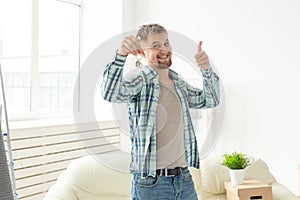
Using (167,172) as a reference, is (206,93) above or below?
above

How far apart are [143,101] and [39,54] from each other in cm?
219

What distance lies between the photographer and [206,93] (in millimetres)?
1283

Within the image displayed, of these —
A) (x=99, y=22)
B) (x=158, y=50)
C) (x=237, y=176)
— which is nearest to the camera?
(x=158, y=50)

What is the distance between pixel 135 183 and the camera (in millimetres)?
1190

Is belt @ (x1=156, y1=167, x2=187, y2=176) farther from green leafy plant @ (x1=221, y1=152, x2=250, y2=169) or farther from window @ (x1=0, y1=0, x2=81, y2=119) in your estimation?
window @ (x1=0, y1=0, x2=81, y2=119)

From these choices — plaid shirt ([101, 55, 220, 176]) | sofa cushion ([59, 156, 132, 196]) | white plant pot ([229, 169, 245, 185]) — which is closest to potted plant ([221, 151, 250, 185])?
white plant pot ([229, 169, 245, 185])

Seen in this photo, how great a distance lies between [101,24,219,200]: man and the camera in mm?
1150

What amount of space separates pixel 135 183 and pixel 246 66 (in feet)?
6.97

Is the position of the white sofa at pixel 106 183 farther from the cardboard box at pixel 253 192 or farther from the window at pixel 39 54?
the window at pixel 39 54

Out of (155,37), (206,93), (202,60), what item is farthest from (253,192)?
(155,37)

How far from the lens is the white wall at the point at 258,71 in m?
2.90

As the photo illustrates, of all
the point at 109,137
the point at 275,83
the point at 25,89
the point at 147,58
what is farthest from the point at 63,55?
the point at 147,58

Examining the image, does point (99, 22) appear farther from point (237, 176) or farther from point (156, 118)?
point (156, 118)

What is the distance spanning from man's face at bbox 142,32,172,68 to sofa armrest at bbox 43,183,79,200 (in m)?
1.05
